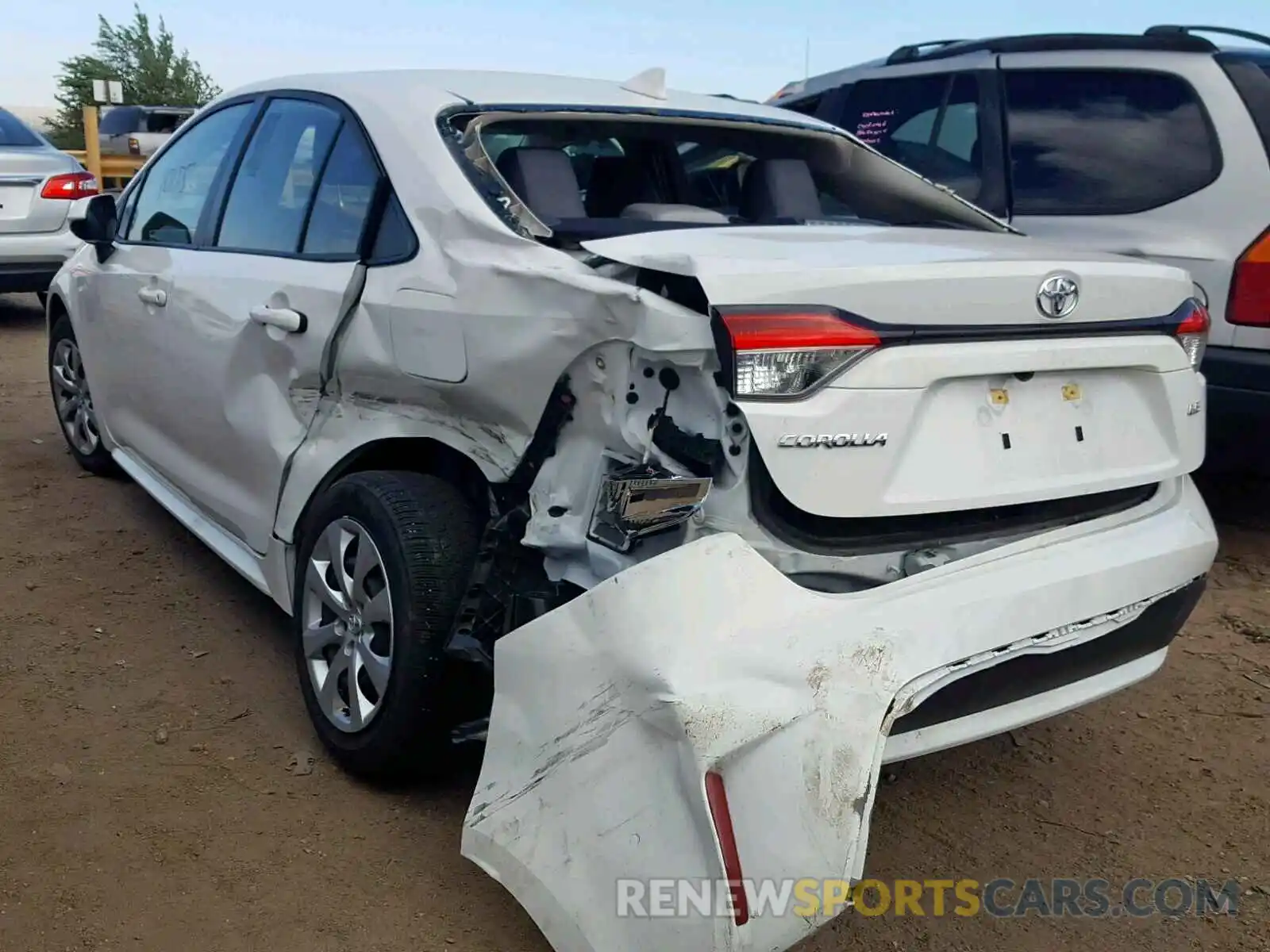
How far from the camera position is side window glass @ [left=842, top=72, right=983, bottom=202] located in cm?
500

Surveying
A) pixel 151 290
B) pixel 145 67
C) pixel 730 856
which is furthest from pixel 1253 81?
pixel 145 67

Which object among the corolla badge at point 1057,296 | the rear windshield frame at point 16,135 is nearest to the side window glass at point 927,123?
the corolla badge at point 1057,296

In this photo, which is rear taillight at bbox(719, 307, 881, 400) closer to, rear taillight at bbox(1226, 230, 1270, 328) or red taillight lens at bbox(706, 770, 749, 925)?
red taillight lens at bbox(706, 770, 749, 925)

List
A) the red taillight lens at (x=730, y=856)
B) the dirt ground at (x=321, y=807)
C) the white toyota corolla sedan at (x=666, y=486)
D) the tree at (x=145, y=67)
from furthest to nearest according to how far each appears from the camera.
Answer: the tree at (x=145, y=67) < the dirt ground at (x=321, y=807) < the white toyota corolla sedan at (x=666, y=486) < the red taillight lens at (x=730, y=856)

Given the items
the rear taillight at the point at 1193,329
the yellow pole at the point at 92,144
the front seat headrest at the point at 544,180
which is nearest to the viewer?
the rear taillight at the point at 1193,329

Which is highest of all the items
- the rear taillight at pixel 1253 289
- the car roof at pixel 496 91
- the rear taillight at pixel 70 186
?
the car roof at pixel 496 91

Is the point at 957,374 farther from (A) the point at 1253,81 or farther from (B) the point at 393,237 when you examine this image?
(A) the point at 1253,81

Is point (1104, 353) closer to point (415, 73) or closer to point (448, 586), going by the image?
point (448, 586)

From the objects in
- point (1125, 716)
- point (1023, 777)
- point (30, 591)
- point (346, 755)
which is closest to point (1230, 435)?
point (1125, 716)

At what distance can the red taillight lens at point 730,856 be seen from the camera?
180 cm

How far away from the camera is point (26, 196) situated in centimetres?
859

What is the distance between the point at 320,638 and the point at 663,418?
1.20 meters

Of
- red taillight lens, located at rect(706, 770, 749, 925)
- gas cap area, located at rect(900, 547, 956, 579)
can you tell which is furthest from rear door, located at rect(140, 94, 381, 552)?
red taillight lens, located at rect(706, 770, 749, 925)
